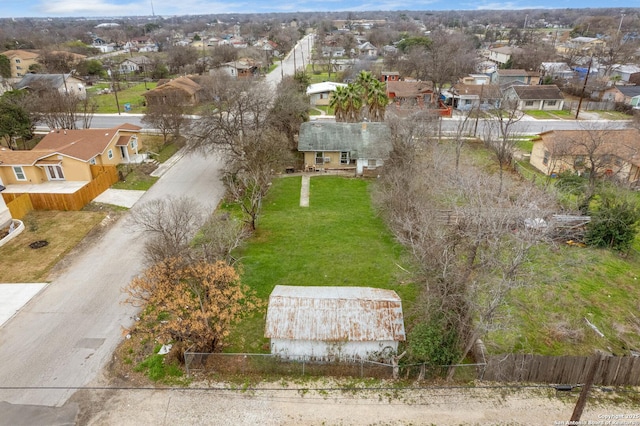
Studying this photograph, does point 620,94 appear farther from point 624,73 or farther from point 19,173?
point 19,173

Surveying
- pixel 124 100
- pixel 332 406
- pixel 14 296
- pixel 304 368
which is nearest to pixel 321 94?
pixel 124 100

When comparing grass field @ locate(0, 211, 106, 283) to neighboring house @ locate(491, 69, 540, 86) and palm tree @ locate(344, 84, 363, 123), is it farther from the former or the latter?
Answer: neighboring house @ locate(491, 69, 540, 86)

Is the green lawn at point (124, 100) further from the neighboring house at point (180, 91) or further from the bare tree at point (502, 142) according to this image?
the bare tree at point (502, 142)

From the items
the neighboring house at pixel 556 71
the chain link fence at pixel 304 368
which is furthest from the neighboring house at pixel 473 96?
the chain link fence at pixel 304 368

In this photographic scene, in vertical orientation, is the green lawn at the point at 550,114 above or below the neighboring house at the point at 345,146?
below

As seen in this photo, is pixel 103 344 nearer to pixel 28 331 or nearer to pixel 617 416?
pixel 28 331

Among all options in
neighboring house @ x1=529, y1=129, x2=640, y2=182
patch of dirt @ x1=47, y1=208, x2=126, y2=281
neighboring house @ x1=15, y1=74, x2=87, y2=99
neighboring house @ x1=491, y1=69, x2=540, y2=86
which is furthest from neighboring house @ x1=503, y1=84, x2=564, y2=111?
neighboring house @ x1=15, y1=74, x2=87, y2=99
